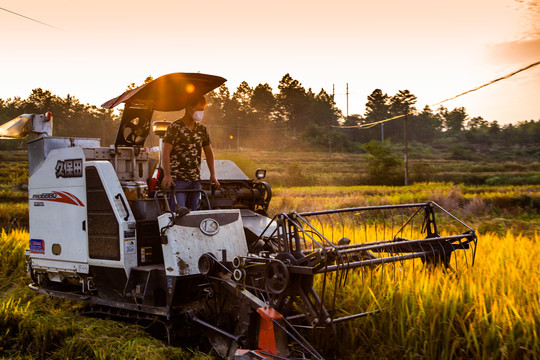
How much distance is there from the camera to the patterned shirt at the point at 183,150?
5.96 metres

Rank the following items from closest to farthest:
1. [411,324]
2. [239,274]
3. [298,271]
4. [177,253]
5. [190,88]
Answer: [298,271] < [411,324] < [239,274] < [177,253] < [190,88]

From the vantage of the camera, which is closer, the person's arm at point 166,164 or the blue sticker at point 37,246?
the person's arm at point 166,164

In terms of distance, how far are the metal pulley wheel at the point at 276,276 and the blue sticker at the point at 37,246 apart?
3693mm

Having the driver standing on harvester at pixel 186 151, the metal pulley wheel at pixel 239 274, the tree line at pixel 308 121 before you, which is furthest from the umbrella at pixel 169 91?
the tree line at pixel 308 121

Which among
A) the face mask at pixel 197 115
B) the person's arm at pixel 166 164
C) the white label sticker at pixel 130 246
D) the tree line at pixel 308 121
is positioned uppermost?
the tree line at pixel 308 121

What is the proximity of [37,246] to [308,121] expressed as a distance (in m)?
81.2

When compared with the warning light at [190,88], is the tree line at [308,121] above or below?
above

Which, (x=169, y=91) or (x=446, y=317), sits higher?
(x=169, y=91)

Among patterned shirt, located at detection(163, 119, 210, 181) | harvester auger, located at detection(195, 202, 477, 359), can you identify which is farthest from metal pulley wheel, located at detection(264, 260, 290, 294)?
patterned shirt, located at detection(163, 119, 210, 181)

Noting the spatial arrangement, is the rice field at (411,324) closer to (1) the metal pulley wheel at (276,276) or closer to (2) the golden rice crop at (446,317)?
(2) the golden rice crop at (446,317)

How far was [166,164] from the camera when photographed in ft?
19.1

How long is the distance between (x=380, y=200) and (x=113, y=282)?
14909 mm

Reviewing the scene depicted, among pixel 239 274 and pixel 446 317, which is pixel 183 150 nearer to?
pixel 239 274

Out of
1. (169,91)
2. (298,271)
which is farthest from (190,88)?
(298,271)
